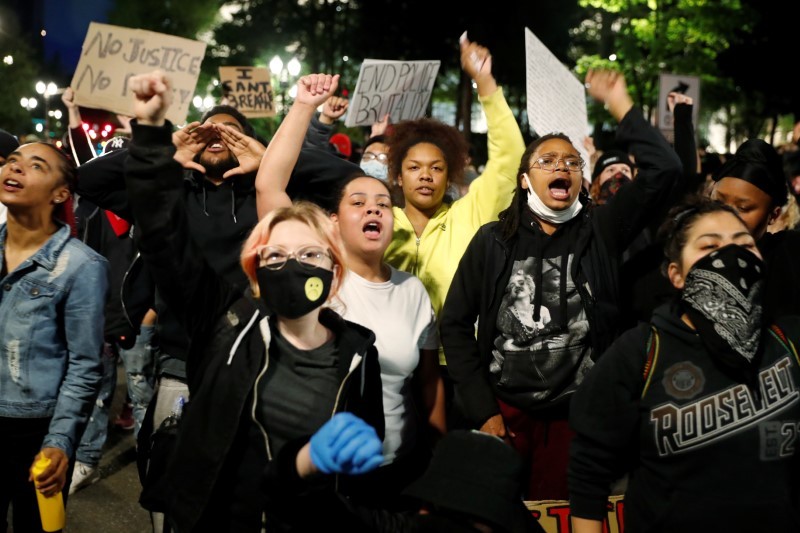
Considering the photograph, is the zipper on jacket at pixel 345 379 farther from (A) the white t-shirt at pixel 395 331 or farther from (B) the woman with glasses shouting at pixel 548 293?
(B) the woman with glasses shouting at pixel 548 293

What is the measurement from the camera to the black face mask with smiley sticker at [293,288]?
2.74m

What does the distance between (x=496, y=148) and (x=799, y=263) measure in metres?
1.60

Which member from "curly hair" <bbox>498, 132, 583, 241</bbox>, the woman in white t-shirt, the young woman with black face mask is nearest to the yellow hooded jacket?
"curly hair" <bbox>498, 132, 583, 241</bbox>

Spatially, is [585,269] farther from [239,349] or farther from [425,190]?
[239,349]

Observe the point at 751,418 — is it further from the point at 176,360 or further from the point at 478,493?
the point at 176,360

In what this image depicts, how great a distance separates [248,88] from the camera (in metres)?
10.5

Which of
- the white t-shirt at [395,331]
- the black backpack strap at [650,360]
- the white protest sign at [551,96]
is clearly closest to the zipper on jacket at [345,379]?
the white t-shirt at [395,331]

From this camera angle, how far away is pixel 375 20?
1323 inches

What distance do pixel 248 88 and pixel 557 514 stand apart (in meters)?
7.95

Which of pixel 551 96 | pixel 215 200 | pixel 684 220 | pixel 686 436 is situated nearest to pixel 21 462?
pixel 215 200

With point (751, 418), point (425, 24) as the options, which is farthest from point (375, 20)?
point (751, 418)

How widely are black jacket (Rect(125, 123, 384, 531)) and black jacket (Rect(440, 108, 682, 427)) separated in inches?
51.7

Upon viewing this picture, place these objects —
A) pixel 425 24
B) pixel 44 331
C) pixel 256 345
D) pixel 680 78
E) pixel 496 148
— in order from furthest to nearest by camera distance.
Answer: pixel 425 24 < pixel 680 78 < pixel 496 148 < pixel 44 331 < pixel 256 345

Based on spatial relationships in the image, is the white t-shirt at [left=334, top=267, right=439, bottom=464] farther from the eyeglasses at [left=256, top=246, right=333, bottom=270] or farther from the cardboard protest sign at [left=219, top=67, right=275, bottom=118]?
the cardboard protest sign at [left=219, top=67, right=275, bottom=118]
